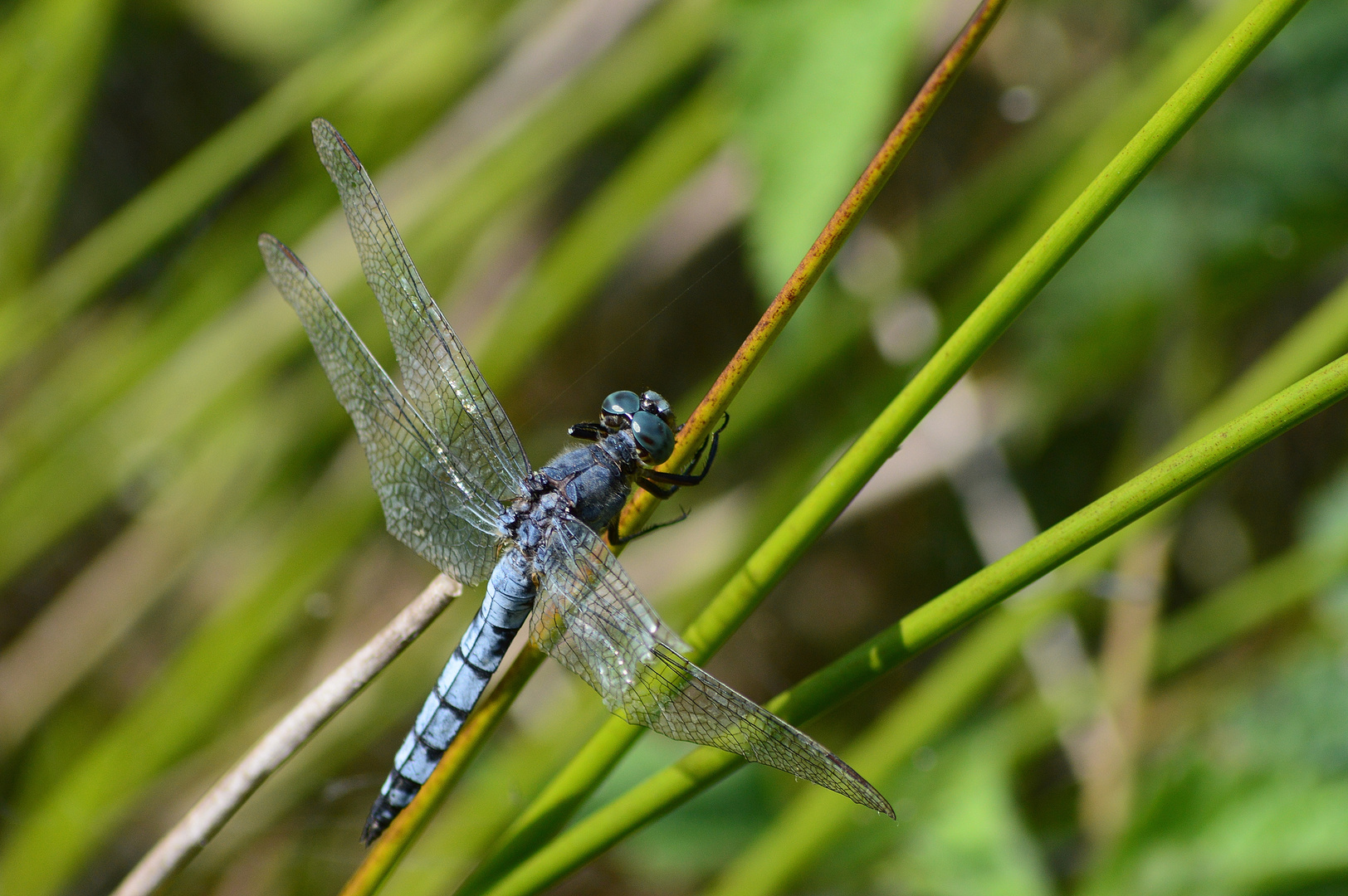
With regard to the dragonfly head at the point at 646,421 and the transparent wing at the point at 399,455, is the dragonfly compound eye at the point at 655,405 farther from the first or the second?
the transparent wing at the point at 399,455

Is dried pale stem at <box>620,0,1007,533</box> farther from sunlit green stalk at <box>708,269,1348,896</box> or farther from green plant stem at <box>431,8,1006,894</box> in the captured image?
sunlit green stalk at <box>708,269,1348,896</box>

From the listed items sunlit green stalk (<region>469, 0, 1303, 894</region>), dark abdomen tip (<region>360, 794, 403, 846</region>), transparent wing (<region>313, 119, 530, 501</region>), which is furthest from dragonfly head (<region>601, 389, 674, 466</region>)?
dark abdomen tip (<region>360, 794, 403, 846</region>)

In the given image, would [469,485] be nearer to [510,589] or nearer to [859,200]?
[510,589]

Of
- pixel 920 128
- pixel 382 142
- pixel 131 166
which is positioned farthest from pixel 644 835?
pixel 131 166

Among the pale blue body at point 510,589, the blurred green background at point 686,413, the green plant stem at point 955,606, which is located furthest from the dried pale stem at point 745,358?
the blurred green background at point 686,413

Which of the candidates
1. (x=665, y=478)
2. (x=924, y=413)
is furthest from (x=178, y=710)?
(x=924, y=413)

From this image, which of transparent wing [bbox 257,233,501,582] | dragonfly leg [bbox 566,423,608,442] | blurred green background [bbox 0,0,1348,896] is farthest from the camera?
blurred green background [bbox 0,0,1348,896]
